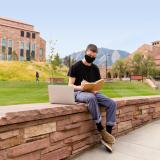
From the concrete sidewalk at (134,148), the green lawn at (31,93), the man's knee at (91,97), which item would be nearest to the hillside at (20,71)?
the green lawn at (31,93)

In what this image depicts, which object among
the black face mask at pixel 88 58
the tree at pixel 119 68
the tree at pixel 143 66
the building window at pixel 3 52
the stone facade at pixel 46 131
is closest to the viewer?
the stone facade at pixel 46 131

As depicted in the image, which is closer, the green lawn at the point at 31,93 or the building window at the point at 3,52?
the green lawn at the point at 31,93

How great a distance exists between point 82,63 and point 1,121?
2250 millimetres

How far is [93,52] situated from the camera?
5.32m

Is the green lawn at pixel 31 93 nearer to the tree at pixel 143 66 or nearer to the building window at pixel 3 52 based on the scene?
the tree at pixel 143 66

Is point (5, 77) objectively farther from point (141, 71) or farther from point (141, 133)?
point (141, 133)

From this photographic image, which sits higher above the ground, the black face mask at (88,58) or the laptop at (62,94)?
the black face mask at (88,58)

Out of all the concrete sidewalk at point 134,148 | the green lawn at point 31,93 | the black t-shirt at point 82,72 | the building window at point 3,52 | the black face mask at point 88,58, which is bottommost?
the concrete sidewalk at point 134,148

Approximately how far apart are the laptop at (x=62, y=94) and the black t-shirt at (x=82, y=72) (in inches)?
18.9

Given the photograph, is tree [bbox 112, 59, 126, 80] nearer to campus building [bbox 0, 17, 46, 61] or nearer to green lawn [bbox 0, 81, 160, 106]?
campus building [bbox 0, 17, 46, 61]

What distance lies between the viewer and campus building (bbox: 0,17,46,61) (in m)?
99.9

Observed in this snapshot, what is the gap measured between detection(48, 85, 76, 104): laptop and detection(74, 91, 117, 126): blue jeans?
231 mm

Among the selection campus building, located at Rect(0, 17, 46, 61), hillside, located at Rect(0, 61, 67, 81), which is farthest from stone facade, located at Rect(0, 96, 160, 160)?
campus building, located at Rect(0, 17, 46, 61)

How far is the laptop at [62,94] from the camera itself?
4.96m
